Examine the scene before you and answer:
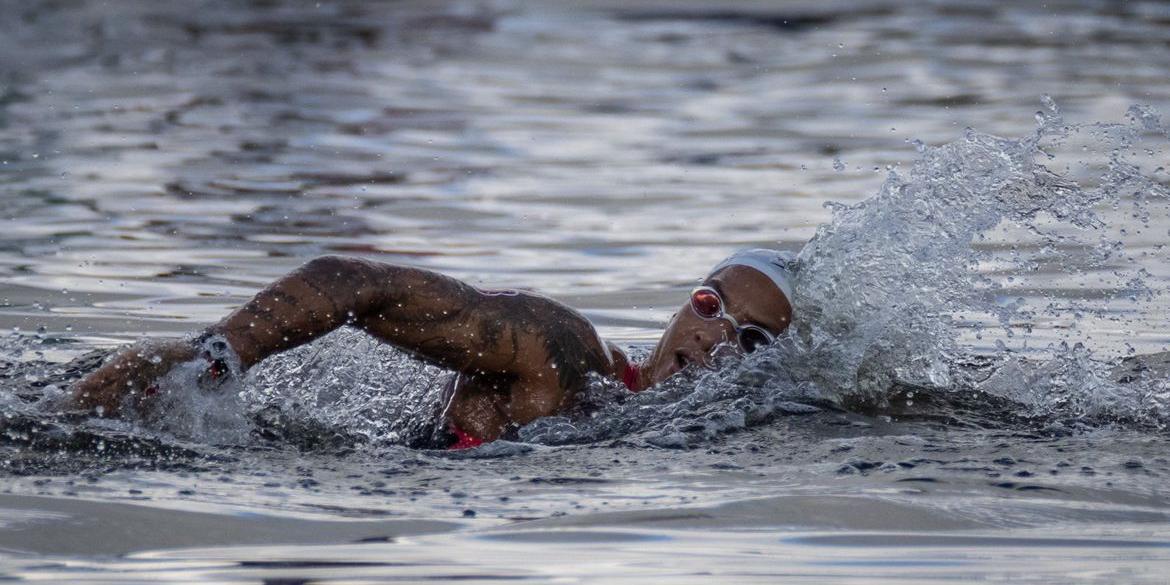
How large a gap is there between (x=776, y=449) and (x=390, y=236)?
23.1 ft

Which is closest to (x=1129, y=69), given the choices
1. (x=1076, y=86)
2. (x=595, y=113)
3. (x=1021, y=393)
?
(x=1076, y=86)

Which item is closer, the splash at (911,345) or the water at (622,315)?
the water at (622,315)

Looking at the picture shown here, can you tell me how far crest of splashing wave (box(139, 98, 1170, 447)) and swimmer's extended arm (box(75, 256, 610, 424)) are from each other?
0.16 meters

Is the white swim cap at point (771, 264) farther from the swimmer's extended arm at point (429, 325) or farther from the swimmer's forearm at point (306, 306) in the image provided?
the swimmer's forearm at point (306, 306)

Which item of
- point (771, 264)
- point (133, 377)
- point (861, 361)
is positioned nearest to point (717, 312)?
point (771, 264)

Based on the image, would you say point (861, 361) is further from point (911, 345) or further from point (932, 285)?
point (932, 285)

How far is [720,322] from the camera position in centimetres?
711

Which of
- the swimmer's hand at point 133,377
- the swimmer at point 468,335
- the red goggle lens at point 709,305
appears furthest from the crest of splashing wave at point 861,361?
the swimmer's hand at point 133,377

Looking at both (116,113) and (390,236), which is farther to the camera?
(116,113)

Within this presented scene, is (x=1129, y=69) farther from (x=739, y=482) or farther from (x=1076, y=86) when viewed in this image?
(x=739, y=482)

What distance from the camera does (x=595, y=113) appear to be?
20609 millimetres

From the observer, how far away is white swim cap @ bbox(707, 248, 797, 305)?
7.26 m

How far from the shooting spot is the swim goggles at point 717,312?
711 cm

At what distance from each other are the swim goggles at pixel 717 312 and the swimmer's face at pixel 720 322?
0.04 feet
